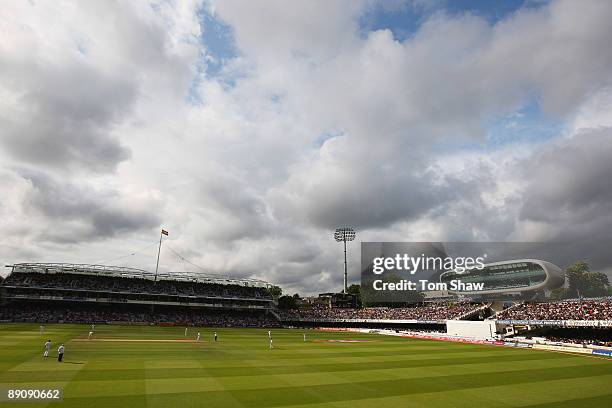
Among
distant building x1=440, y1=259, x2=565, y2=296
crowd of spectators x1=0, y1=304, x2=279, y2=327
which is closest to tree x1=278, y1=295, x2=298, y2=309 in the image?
crowd of spectators x1=0, y1=304, x2=279, y2=327

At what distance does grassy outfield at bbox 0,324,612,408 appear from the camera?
1541 centimetres

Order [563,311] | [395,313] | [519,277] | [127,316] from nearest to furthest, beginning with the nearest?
[563,311]
[127,316]
[395,313]
[519,277]

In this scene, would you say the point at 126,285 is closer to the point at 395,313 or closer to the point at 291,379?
the point at 395,313

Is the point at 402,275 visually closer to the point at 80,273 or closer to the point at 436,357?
the point at 436,357

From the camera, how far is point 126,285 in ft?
272

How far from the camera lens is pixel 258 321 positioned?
8412cm

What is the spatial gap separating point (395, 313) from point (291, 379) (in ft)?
220

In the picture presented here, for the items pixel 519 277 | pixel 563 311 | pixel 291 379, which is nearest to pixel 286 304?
pixel 519 277

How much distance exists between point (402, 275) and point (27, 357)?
70.3m

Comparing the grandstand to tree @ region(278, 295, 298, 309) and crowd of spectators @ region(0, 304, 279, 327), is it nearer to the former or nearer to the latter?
crowd of spectators @ region(0, 304, 279, 327)

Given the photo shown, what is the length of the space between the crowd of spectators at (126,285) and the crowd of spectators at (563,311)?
58.2 metres

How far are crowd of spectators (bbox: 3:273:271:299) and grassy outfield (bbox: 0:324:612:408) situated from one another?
5259 cm

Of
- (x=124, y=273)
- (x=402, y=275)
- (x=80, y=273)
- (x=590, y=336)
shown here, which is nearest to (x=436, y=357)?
(x=590, y=336)

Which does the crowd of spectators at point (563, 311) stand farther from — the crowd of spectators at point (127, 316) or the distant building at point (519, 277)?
the crowd of spectators at point (127, 316)
